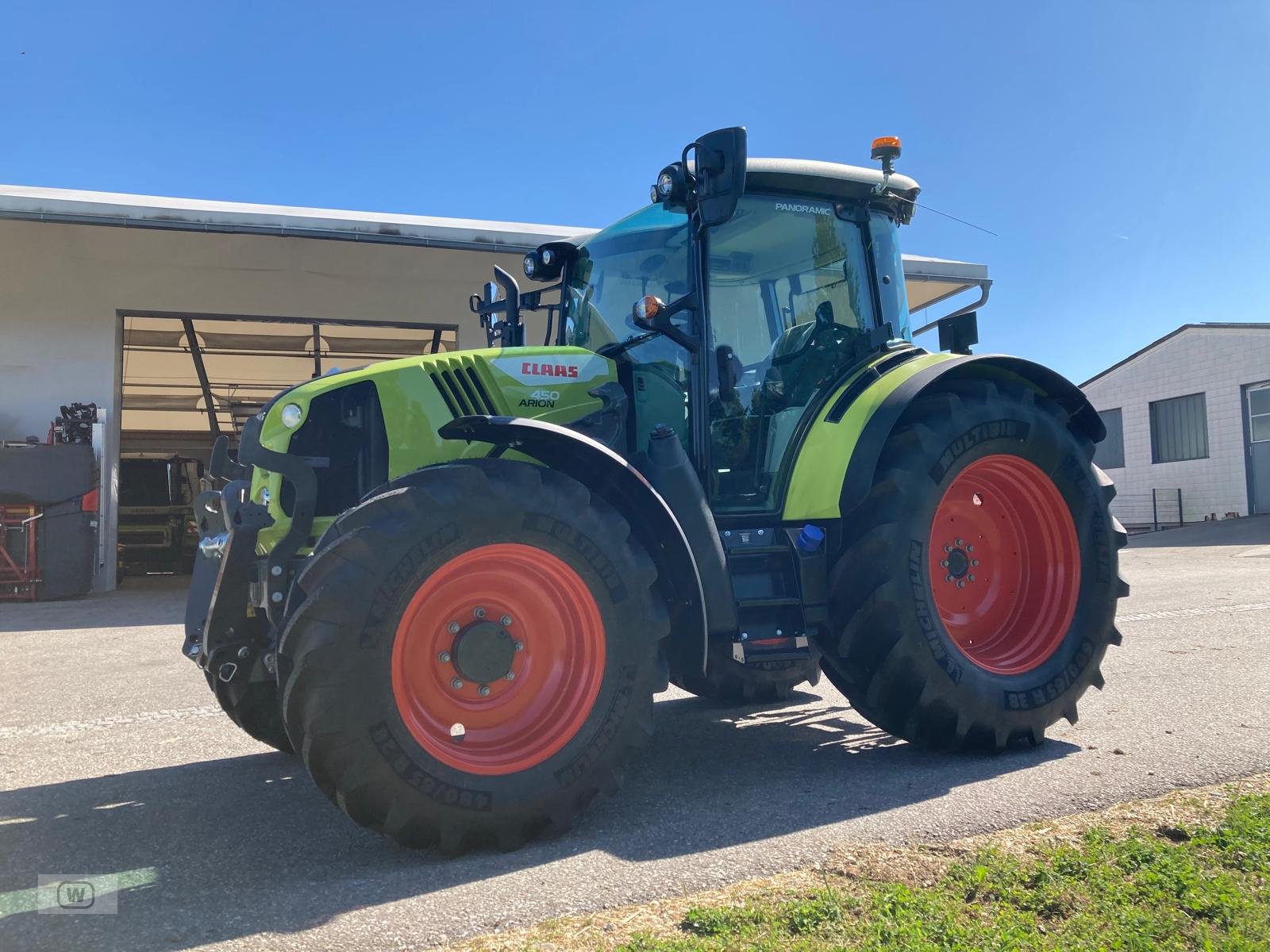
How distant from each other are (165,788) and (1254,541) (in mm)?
20149

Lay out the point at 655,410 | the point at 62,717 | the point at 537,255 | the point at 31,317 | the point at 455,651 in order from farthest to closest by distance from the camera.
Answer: the point at 31,317
the point at 62,717
the point at 537,255
the point at 655,410
the point at 455,651

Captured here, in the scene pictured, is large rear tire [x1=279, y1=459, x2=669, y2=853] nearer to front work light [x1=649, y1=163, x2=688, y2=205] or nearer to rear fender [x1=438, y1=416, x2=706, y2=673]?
rear fender [x1=438, y1=416, x2=706, y2=673]

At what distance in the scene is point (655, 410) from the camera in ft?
14.6

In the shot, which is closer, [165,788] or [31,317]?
[165,788]

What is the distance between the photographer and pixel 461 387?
153 inches

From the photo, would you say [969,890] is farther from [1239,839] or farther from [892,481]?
[892,481]

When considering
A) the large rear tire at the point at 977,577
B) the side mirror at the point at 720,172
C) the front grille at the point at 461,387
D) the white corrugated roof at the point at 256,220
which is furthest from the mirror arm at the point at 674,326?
the white corrugated roof at the point at 256,220

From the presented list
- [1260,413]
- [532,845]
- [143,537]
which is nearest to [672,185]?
[532,845]

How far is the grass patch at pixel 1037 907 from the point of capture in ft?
8.02

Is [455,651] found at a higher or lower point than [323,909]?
higher

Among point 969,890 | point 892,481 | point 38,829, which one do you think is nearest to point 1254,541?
point 892,481

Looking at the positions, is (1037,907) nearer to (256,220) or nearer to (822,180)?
(822,180)

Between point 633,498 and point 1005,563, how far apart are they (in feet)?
7.30

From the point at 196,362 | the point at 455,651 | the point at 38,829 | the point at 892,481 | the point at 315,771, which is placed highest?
the point at 196,362
